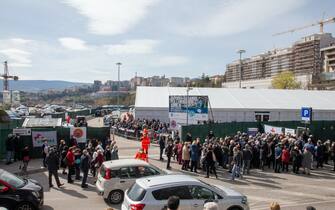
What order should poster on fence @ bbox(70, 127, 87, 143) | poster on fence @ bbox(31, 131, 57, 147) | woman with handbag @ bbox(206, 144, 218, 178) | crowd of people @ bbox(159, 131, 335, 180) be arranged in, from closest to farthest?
woman with handbag @ bbox(206, 144, 218, 178)
crowd of people @ bbox(159, 131, 335, 180)
poster on fence @ bbox(31, 131, 57, 147)
poster on fence @ bbox(70, 127, 87, 143)

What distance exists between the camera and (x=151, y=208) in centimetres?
1030

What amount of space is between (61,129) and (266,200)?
13888mm

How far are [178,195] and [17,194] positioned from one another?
16.0 ft

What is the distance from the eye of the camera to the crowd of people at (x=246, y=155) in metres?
19.5

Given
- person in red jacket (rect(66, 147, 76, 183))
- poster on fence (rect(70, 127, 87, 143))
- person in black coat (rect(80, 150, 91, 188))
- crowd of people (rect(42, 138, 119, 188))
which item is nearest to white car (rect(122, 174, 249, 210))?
person in black coat (rect(80, 150, 91, 188))

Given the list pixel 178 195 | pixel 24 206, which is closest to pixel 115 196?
pixel 24 206

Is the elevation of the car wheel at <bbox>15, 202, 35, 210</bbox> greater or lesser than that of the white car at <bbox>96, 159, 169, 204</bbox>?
lesser

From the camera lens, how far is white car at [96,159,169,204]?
1399 cm

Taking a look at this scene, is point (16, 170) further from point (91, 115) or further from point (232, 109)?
point (91, 115)

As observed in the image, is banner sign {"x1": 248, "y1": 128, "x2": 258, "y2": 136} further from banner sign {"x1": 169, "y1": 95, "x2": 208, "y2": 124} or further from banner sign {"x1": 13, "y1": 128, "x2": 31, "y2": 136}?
banner sign {"x1": 13, "y1": 128, "x2": 31, "y2": 136}

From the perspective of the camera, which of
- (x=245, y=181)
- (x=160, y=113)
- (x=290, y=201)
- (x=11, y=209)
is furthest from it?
(x=160, y=113)

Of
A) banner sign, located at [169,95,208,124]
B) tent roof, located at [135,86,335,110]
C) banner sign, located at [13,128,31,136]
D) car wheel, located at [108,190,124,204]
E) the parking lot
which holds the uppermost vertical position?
tent roof, located at [135,86,335,110]

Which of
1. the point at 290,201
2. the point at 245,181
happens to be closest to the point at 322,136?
the point at 245,181

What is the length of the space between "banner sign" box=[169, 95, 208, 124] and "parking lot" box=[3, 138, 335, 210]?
26.6 feet
